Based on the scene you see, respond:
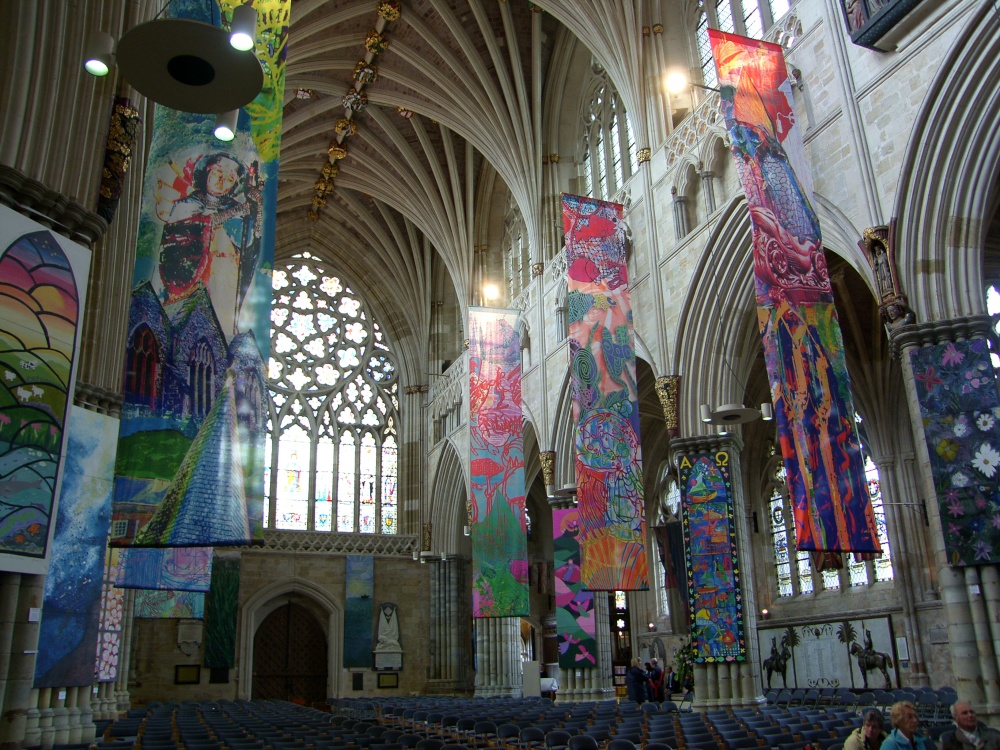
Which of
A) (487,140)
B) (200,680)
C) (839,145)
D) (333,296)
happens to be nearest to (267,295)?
(839,145)

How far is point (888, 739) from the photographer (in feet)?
14.8

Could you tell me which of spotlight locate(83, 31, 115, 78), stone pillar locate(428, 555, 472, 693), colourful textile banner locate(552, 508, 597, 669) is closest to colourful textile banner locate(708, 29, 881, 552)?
spotlight locate(83, 31, 115, 78)

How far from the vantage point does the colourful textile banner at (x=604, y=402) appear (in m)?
12.6

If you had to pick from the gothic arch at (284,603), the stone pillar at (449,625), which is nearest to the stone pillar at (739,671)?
the stone pillar at (449,625)

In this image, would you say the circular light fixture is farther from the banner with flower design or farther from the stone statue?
the stone statue

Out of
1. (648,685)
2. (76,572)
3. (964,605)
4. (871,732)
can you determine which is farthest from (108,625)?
(964,605)

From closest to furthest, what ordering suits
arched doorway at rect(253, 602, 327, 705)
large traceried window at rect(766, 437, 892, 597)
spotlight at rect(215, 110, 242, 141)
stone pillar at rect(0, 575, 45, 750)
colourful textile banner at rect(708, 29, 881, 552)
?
stone pillar at rect(0, 575, 45, 750) → spotlight at rect(215, 110, 242, 141) → colourful textile banner at rect(708, 29, 881, 552) → large traceried window at rect(766, 437, 892, 597) → arched doorway at rect(253, 602, 327, 705)

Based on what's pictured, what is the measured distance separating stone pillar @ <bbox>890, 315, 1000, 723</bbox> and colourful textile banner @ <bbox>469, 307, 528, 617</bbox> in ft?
26.2

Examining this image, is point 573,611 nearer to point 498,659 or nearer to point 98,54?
point 498,659

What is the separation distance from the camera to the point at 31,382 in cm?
524

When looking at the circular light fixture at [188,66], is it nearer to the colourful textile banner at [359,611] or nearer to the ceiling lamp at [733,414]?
the ceiling lamp at [733,414]

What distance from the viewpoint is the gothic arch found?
24484 mm

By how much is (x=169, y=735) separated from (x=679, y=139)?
12.0 meters

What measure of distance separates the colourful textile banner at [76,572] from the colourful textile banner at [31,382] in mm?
3003
